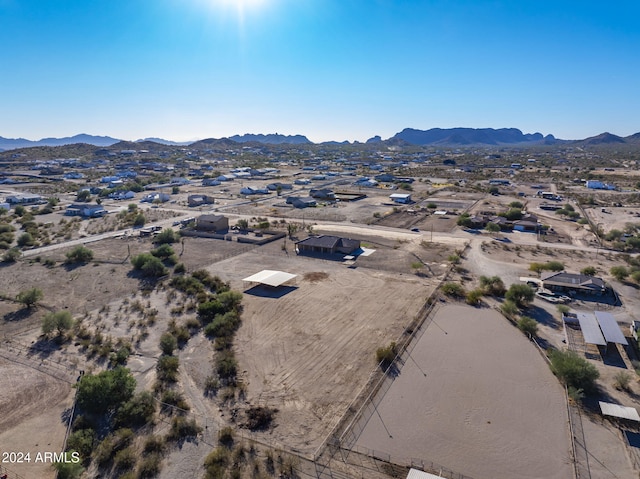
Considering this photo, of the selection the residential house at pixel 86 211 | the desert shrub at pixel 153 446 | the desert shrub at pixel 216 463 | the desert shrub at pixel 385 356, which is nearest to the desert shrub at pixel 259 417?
the desert shrub at pixel 216 463

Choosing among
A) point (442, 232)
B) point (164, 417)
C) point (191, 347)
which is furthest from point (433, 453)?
point (442, 232)

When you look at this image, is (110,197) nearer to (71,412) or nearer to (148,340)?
(148,340)

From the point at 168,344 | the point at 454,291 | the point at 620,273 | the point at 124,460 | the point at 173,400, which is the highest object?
the point at 168,344

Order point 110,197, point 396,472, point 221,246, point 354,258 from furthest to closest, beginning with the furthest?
point 110,197 → point 221,246 → point 354,258 → point 396,472

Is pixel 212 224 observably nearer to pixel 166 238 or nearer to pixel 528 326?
pixel 166 238

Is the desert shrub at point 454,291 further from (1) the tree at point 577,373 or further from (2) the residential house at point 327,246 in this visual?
(2) the residential house at point 327,246

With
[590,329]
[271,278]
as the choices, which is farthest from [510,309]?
[271,278]

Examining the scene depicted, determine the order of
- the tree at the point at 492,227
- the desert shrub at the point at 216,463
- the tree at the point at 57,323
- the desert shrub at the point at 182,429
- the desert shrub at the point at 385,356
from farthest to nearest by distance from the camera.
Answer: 1. the tree at the point at 492,227
2. the tree at the point at 57,323
3. the desert shrub at the point at 385,356
4. the desert shrub at the point at 182,429
5. the desert shrub at the point at 216,463
